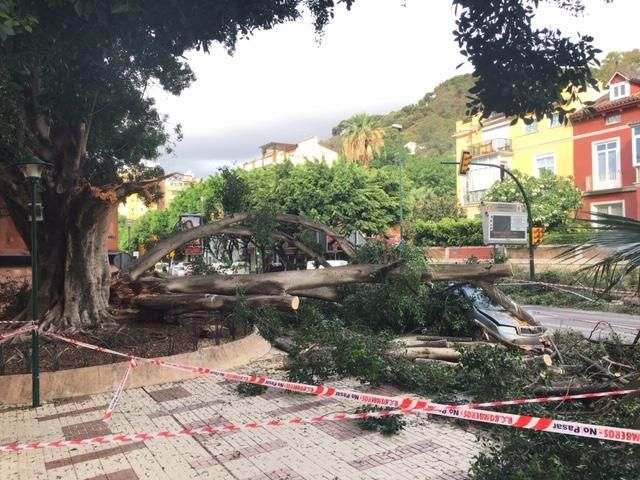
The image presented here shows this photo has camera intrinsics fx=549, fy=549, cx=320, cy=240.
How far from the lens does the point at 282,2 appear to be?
6.43 meters

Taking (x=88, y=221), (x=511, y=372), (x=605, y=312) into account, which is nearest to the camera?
(x=511, y=372)

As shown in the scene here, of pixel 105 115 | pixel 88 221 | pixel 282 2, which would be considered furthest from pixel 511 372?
pixel 105 115

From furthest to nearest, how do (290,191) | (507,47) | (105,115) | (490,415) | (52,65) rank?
(290,191)
(105,115)
(52,65)
(507,47)
(490,415)

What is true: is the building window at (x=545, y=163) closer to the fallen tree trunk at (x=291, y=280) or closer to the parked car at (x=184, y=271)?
the parked car at (x=184, y=271)

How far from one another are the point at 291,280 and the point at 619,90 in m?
28.6

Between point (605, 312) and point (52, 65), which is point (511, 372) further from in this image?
point (605, 312)

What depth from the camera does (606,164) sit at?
3234 cm

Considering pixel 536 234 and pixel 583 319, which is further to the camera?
pixel 536 234

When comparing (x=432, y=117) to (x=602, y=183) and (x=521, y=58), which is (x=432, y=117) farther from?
(x=521, y=58)

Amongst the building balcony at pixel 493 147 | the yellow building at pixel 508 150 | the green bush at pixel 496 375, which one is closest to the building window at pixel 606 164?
the yellow building at pixel 508 150

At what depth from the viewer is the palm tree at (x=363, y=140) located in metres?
57.6

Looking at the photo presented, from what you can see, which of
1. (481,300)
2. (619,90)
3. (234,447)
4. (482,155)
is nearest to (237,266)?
(481,300)

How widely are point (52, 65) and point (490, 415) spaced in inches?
258

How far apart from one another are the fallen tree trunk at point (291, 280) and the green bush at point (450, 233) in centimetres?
2581
